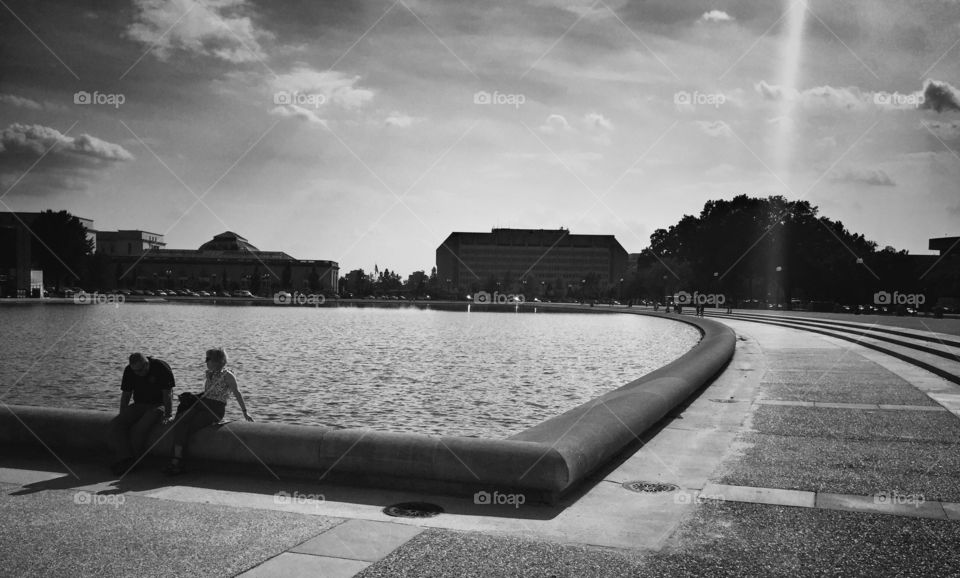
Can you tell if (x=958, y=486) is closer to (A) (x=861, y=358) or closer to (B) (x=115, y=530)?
(B) (x=115, y=530)

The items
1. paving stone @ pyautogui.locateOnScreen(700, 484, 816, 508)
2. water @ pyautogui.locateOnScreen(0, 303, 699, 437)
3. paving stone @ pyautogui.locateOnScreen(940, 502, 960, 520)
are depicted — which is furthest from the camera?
water @ pyautogui.locateOnScreen(0, 303, 699, 437)

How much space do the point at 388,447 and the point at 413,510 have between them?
96 centimetres

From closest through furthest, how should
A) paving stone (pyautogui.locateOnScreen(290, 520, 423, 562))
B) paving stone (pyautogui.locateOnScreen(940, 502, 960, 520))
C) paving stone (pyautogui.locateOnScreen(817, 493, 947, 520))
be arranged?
paving stone (pyautogui.locateOnScreen(290, 520, 423, 562)) < paving stone (pyautogui.locateOnScreen(940, 502, 960, 520)) < paving stone (pyautogui.locateOnScreen(817, 493, 947, 520))

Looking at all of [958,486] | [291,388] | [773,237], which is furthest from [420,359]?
[773,237]

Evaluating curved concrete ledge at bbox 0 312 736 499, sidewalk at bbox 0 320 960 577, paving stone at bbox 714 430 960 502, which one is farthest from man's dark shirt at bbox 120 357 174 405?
paving stone at bbox 714 430 960 502

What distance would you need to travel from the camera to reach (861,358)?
24500 mm

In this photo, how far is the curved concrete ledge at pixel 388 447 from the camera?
322 inches

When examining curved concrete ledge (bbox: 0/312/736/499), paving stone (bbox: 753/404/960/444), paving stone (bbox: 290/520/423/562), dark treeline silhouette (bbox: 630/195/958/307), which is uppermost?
dark treeline silhouette (bbox: 630/195/958/307)

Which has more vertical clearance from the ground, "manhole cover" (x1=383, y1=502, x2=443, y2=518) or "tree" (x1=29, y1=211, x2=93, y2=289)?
"tree" (x1=29, y1=211, x2=93, y2=289)

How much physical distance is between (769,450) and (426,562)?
6.52 metres

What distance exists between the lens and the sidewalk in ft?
20.1

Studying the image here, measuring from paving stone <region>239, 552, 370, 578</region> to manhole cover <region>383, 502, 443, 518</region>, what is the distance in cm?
147

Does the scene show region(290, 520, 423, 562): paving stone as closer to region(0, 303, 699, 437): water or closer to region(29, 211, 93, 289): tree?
region(0, 303, 699, 437): water

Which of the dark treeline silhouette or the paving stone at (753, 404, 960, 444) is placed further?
the dark treeline silhouette
